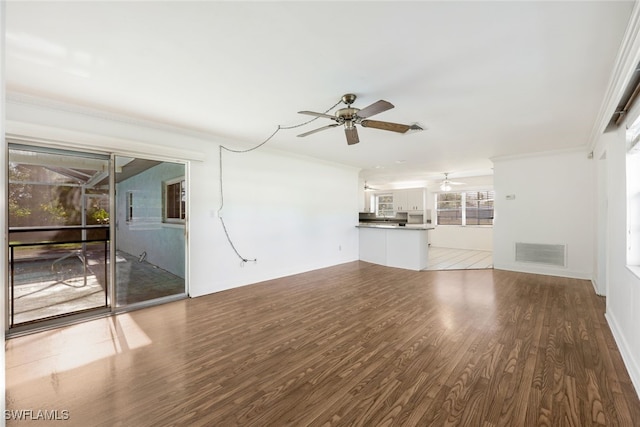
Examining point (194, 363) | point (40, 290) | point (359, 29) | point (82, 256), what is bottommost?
point (194, 363)

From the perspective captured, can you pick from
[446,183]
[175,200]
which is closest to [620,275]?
[175,200]

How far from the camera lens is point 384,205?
11031 mm

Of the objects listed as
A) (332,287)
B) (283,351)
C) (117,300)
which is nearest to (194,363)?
(283,351)

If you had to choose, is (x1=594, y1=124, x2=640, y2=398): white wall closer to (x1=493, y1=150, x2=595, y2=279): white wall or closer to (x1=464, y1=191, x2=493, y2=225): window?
(x1=493, y1=150, x2=595, y2=279): white wall

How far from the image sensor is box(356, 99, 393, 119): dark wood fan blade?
2428mm

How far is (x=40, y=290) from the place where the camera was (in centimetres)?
377

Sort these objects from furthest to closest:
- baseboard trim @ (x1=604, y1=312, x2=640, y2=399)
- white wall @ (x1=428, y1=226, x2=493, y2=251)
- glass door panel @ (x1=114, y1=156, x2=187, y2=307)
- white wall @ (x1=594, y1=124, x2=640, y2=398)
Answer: white wall @ (x1=428, y1=226, x2=493, y2=251)
glass door panel @ (x1=114, y1=156, x2=187, y2=307)
white wall @ (x1=594, y1=124, x2=640, y2=398)
baseboard trim @ (x1=604, y1=312, x2=640, y2=399)

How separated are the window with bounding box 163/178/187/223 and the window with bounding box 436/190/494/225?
825 centimetres

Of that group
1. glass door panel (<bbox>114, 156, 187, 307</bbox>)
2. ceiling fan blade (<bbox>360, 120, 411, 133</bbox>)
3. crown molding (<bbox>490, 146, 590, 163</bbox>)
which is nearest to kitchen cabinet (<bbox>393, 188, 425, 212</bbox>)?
crown molding (<bbox>490, 146, 590, 163</bbox>)

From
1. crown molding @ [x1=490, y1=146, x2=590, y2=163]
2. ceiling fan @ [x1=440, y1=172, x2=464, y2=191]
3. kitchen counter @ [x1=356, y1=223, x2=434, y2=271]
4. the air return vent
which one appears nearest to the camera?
crown molding @ [x1=490, y1=146, x2=590, y2=163]

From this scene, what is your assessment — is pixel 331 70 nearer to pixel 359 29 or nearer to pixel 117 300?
pixel 359 29

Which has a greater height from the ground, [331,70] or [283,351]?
[331,70]

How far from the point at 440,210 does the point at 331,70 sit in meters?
8.53

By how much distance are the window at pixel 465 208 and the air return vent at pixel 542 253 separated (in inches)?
131
